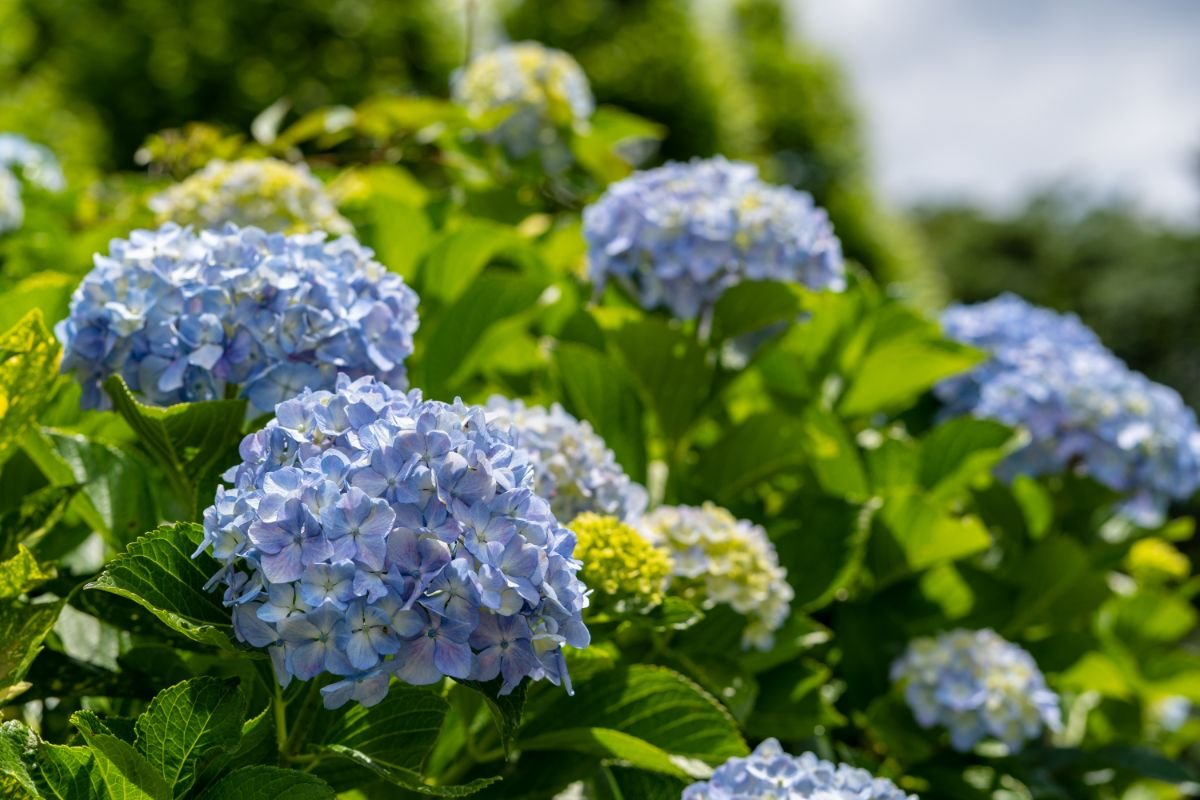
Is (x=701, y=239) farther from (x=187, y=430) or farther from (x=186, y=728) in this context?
(x=186, y=728)

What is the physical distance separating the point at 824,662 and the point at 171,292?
118 cm

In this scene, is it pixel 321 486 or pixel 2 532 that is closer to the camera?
pixel 321 486

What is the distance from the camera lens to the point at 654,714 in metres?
1.28

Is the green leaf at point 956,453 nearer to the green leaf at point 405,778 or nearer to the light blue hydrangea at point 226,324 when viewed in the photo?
the light blue hydrangea at point 226,324

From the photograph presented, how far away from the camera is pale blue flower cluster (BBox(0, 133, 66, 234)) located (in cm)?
224

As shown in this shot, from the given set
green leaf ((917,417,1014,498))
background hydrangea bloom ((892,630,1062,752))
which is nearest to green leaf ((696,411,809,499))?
green leaf ((917,417,1014,498))

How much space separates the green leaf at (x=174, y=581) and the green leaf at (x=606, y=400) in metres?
0.80

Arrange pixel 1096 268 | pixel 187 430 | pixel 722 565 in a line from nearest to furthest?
pixel 187 430 < pixel 722 565 < pixel 1096 268

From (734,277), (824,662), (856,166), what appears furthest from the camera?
(856,166)

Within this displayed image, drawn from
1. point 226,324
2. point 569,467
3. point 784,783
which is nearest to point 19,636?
point 226,324

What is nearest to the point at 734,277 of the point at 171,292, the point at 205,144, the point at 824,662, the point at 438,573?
the point at 824,662

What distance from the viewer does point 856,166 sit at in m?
14.2

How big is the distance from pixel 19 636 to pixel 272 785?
0.31 m

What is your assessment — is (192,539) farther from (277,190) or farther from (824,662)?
(824,662)
